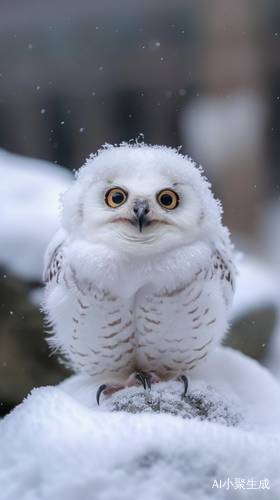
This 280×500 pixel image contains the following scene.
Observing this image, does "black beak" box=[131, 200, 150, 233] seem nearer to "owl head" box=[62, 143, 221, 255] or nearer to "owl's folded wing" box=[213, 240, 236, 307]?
"owl head" box=[62, 143, 221, 255]

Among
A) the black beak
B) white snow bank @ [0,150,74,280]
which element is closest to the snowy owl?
the black beak

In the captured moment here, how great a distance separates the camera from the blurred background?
1.06 meters

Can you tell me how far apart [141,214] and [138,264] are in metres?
0.10

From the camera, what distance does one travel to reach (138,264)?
70cm

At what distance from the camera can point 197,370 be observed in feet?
2.94

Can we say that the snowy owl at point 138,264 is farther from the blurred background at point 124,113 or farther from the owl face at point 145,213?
the blurred background at point 124,113

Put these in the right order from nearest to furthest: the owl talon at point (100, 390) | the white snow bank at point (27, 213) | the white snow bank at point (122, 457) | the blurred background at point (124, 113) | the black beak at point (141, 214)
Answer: the white snow bank at point (122, 457)
the black beak at point (141, 214)
the owl talon at point (100, 390)
the blurred background at point (124, 113)
the white snow bank at point (27, 213)

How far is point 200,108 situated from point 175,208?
847 millimetres

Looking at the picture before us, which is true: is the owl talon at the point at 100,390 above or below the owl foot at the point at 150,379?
below

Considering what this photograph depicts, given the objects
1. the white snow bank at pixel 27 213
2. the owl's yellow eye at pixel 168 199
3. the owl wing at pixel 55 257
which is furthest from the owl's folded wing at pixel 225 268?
the white snow bank at pixel 27 213

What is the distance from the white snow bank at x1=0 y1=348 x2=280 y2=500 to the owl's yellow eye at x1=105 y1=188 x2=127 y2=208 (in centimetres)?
31

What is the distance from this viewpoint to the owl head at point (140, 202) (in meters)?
0.68

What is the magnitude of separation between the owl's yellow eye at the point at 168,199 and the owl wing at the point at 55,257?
225mm

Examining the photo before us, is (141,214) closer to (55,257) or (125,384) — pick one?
(55,257)
